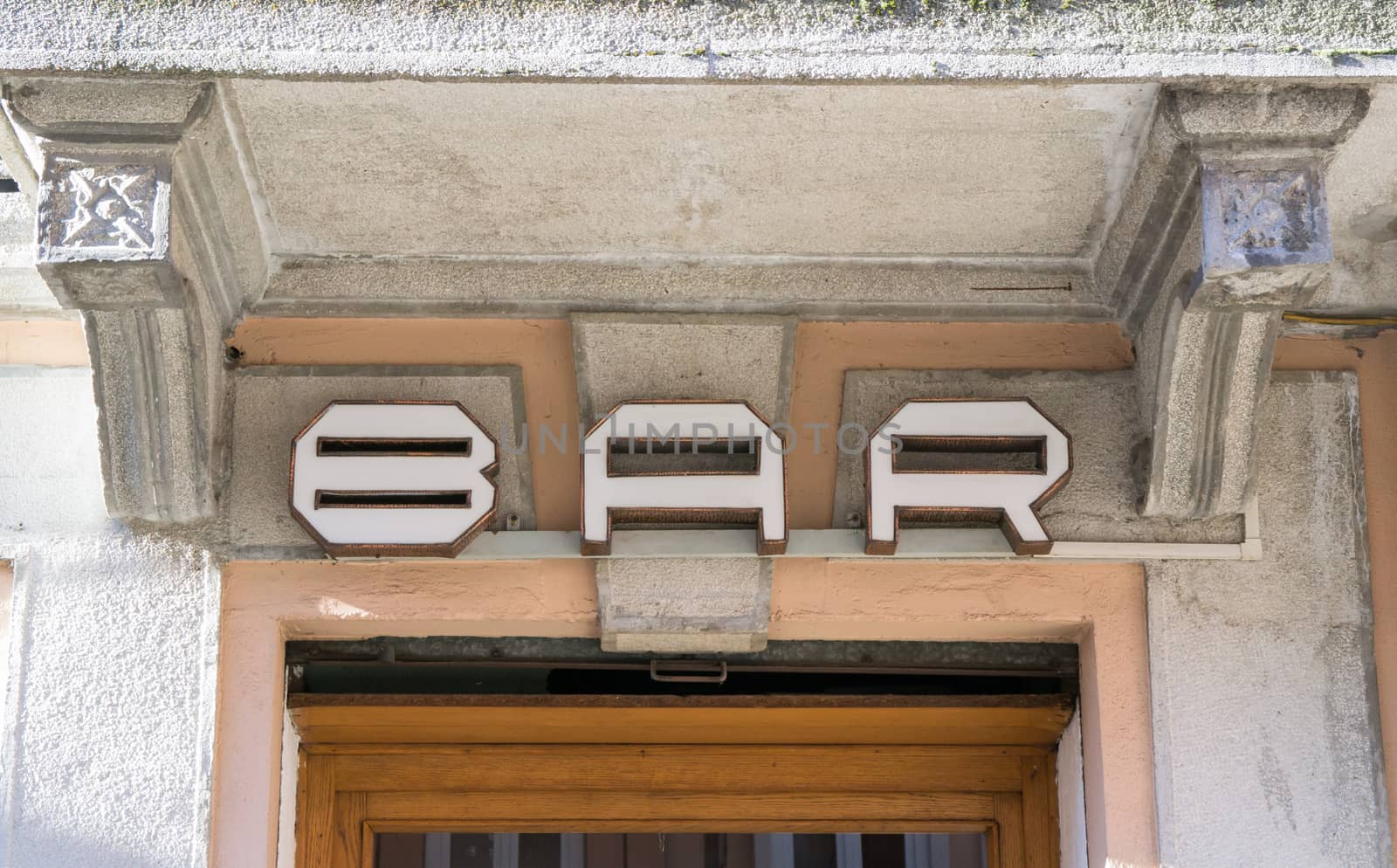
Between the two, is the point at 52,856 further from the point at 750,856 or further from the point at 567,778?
the point at 750,856

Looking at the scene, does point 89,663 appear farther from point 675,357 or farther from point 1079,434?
point 1079,434

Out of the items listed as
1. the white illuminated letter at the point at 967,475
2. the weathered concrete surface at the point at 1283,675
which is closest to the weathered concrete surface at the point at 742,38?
the white illuminated letter at the point at 967,475

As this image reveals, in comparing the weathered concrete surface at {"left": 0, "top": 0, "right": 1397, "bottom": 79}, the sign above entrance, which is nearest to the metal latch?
the sign above entrance

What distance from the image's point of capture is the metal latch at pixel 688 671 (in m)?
4.64

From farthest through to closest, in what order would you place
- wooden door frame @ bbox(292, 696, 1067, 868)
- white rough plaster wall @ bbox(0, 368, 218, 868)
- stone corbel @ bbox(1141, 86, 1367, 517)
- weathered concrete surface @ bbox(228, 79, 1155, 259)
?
wooden door frame @ bbox(292, 696, 1067, 868), white rough plaster wall @ bbox(0, 368, 218, 868), weathered concrete surface @ bbox(228, 79, 1155, 259), stone corbel @ bbox(1141, 86, 1367, 517)

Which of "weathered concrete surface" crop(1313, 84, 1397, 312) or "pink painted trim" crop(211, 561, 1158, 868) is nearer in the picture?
"weathered concrete surface" crop(1313, 84, 1397, 312)

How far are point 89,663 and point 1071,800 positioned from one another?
9.23ft

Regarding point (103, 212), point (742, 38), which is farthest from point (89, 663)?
point (742, 38)

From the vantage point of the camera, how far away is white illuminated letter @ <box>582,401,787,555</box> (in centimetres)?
422

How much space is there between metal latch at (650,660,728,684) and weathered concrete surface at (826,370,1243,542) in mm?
631

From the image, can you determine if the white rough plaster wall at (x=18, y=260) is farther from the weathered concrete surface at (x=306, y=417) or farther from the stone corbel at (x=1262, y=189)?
the stone corbel at (x=1262, y=189)

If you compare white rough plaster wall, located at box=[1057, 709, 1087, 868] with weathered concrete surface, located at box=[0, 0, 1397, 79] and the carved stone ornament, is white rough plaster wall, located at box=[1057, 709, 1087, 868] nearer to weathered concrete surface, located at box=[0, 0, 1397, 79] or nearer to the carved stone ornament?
weathered concrete surface, located at box=[0, 0, 1397, 79]

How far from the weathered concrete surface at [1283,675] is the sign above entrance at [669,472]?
1.84 feet

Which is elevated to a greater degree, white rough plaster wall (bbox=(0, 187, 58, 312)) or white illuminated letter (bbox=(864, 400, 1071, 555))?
white rough plaster wall (bbox=(0, 187, 58, 312))
